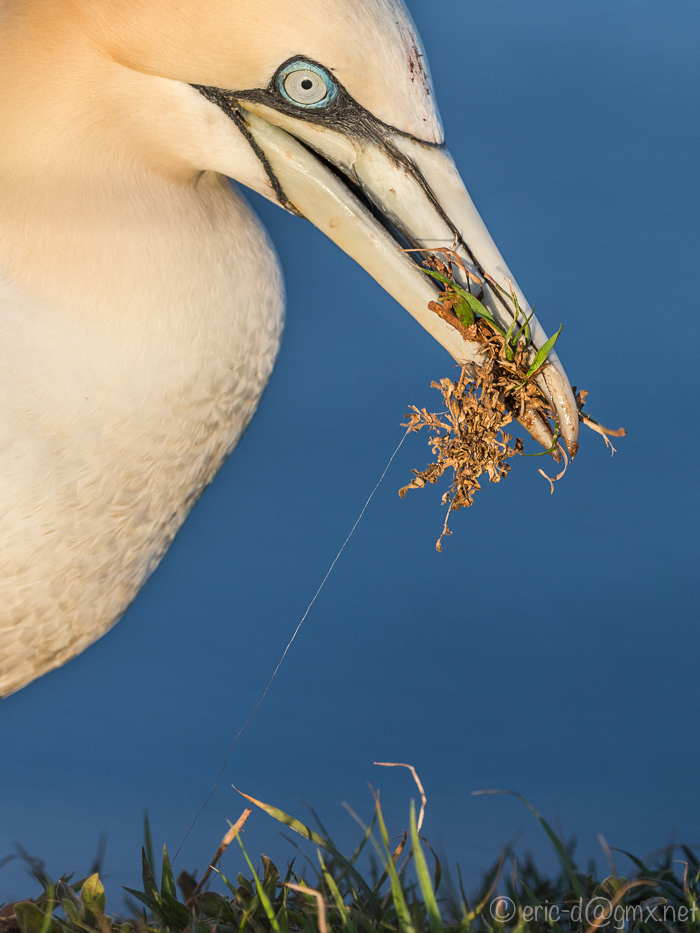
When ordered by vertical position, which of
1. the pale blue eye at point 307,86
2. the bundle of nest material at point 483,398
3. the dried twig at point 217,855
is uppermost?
the pale blue eye at point 307,86

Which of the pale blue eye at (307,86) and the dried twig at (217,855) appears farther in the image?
the dried twig at (217,855)

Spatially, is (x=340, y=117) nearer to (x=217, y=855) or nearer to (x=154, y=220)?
(x=154, y=220)

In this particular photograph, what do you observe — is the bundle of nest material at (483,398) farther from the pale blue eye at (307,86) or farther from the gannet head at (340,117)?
the pale blue eye at (307,86)

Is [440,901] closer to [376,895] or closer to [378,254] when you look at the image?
[376,895]

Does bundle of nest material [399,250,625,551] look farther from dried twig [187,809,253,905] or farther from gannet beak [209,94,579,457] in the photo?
dried twig [187,809,253,905]

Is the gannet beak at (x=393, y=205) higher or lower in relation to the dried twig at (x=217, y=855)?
higher

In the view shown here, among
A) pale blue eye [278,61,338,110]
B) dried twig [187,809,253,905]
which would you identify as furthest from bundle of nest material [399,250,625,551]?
dried twig [187,809,253,905]

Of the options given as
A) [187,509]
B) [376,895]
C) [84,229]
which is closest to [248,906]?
[376,895]

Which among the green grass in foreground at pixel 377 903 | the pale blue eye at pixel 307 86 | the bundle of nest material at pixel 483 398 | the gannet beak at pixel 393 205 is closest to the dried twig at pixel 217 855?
the green grass in foreground at pixel 377 903
